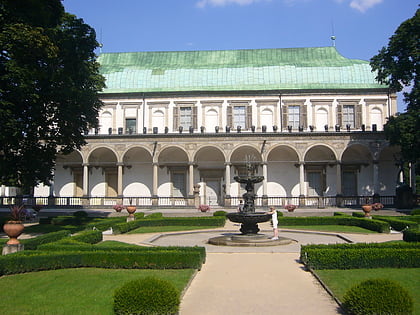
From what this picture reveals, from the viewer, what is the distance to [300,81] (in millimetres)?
45000

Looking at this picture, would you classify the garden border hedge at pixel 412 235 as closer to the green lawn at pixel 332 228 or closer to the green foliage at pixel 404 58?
the green lawn at pixel 332 228

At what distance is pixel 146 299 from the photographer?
27.0 feet

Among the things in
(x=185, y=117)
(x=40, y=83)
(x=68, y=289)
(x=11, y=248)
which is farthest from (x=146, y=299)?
(x=185, y=117)

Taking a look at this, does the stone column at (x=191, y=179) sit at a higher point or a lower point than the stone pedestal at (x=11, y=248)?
higher

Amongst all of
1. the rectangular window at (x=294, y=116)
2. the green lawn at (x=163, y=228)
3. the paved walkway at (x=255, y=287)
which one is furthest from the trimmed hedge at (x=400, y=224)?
the rectangular window at (x=294, y=116)

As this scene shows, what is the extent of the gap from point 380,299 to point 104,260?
8.33 meters

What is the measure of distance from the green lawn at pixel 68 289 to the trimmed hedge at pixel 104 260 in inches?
10.0

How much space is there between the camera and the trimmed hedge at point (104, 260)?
13.1m

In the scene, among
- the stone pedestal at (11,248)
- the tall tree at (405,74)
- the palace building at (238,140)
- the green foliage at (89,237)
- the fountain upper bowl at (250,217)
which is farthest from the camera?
the palace building at (238,140)

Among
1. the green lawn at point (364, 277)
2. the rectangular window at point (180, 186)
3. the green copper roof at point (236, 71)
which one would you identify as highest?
the green copper roof at point (236, 71)

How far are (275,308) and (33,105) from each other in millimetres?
17728

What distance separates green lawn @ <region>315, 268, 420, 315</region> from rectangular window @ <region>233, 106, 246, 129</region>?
105 ft

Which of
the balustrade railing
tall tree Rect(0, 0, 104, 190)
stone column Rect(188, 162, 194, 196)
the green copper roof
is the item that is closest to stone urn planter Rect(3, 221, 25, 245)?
tall tree Rect(0, 0, 104, 190)

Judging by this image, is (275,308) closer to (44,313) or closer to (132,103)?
(44,313)
